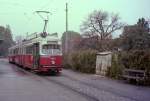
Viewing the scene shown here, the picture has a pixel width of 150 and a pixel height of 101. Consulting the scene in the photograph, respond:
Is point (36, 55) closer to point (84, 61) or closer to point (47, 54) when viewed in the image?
point (47, 54)

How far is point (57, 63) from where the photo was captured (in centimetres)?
2919

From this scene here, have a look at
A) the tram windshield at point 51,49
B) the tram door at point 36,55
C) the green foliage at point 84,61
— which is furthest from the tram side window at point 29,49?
the green foliage at point 84,61

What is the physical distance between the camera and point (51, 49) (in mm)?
29406

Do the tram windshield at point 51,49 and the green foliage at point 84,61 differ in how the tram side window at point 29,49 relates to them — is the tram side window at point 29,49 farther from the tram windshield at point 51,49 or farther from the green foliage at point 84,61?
the green foliage at point 84,61

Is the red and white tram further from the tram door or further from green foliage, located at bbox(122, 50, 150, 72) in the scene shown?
green foliage, located at bbox(122, 50, 150, 72)

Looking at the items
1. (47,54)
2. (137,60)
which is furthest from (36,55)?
(137,60)

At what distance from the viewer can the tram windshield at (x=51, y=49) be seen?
29172mm

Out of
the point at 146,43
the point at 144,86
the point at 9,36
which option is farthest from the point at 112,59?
the point at 9,36

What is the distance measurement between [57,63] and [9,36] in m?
113

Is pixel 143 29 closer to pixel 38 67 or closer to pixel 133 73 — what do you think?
pixel 38 67

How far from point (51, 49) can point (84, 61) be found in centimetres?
427

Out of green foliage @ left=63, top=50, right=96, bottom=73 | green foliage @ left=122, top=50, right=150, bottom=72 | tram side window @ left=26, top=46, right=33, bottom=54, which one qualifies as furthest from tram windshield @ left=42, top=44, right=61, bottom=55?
green foliage @ left=122, top=50, right=150, bottom=72

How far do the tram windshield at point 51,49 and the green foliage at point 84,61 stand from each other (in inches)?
129

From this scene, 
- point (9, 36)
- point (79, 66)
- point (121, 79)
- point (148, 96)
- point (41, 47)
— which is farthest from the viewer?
point (9, 36)
